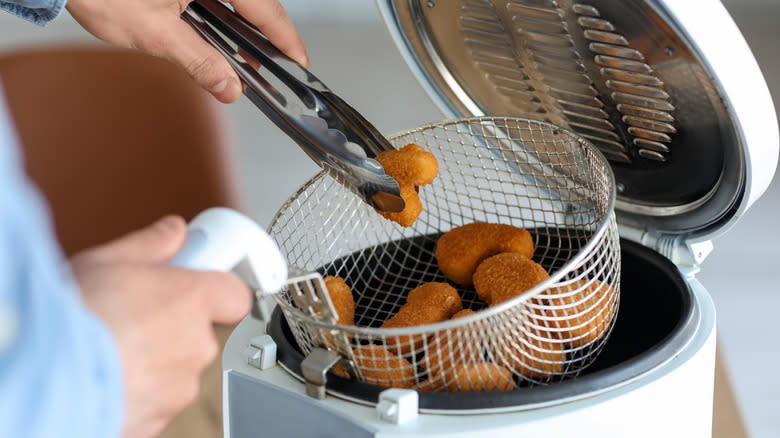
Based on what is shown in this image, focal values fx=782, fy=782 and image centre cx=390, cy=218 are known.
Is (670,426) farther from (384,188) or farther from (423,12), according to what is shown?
(423,12)

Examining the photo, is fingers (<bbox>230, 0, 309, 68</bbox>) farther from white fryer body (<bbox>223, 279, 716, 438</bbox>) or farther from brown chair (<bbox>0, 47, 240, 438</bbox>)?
brown chair (<bbox>0, 47, 240, 438</bbox>)

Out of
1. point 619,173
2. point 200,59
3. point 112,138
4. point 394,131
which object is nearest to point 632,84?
point 619,173

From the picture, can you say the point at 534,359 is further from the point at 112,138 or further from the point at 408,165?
the point at 112,138

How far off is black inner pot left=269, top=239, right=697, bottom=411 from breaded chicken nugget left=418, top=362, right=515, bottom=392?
→ 0.09 ft

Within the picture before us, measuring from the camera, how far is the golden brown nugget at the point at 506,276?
755 millimetres

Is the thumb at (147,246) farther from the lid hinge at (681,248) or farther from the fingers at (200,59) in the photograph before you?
the lid hinge at (681,248)

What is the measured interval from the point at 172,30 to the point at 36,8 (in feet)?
0.52

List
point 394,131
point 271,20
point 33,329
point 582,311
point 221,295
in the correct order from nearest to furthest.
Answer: point 33,329, point 221,295, point 582,311, point 271,20, point 394,131

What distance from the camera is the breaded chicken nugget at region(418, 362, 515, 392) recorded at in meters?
0.69

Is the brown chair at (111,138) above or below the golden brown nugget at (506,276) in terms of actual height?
above

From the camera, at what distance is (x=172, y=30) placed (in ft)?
2.89

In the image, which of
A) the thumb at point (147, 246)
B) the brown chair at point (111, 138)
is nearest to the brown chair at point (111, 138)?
the brown chair at point (111, 138)

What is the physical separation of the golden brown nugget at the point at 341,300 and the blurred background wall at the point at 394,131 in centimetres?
44

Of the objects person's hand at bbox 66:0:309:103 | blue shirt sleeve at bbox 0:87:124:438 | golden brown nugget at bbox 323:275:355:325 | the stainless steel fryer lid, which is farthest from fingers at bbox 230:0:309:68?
blue shirt sleeve at bbox 0:87:124:438
